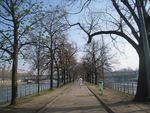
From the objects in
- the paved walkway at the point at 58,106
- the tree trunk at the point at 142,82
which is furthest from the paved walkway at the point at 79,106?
the tree trunk at the point at 142,82

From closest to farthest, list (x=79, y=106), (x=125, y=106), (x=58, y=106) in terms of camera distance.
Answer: (x=125, y=106) < (x=79, y=106) < (x=58, y=106)

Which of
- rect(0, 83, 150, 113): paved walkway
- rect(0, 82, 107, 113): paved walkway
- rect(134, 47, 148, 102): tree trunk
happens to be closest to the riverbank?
rect(0, 83, 150, 113): paved walkway

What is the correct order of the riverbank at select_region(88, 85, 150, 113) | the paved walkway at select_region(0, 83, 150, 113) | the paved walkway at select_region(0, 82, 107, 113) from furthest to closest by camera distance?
the paved walkway at select_region(0, 82, 107, 113) → the paved walkway at select_region(0, 83, 150, 113) → the riverbank at select_region(88, 85, 150, 113)

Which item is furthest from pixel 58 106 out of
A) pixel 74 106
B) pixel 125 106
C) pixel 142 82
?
pixel 142 82

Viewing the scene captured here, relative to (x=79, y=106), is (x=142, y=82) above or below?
above

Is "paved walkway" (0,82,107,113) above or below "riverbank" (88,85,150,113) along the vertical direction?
below

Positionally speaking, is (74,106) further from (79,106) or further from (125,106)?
(125,106)

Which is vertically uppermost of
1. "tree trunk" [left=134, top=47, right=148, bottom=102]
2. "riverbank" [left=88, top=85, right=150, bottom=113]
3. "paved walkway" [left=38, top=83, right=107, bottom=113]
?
"tree trunk" [left=134, top=47, right=148, bottom=102]

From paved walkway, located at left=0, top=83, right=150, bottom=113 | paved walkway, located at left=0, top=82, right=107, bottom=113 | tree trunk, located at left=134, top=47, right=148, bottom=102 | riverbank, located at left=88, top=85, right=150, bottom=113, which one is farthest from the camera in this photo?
tree trunk, located at left=134, top=47, right=148, bottom=102

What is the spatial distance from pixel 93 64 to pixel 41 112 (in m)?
67.4

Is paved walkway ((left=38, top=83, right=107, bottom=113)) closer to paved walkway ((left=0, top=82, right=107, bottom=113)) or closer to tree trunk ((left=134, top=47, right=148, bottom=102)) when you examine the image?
paved walkway ((left=0, top=82, right=107, bottom=113))

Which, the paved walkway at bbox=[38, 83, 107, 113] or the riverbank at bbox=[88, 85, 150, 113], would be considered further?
the paved walkway at bbox=[38, 83, 107, 113]

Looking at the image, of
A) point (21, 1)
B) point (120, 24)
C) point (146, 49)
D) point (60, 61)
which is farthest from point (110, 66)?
point (146, 49)

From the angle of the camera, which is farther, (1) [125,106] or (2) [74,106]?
(2) [74,106]
